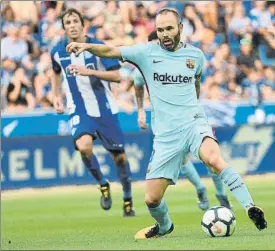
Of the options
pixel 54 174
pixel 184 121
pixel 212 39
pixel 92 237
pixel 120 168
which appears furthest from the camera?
pixel 212 39

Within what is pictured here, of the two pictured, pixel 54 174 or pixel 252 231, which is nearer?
pixel 252 231

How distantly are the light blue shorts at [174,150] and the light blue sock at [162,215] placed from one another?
0.25 metres

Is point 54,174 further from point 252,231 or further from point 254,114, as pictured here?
point 252,231

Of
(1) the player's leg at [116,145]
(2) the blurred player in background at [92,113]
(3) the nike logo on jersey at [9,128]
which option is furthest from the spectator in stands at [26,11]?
(1) the player's leg at [116,145]

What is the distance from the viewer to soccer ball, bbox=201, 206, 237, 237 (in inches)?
352

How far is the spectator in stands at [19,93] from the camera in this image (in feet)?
66.0

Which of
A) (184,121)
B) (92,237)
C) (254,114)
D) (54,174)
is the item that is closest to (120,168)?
(92,237)

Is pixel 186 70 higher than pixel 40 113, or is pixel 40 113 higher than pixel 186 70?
pixel 186 70

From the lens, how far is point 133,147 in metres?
19.9

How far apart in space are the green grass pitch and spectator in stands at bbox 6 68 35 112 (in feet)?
6.41

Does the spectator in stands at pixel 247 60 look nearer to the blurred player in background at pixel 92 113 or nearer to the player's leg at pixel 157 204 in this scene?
the blurred player in background at pixel 92 113

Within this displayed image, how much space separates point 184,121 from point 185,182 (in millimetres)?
10937

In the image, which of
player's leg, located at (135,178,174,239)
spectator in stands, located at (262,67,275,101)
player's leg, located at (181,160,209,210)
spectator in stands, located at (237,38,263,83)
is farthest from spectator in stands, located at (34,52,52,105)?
player's leg, located at (135,178,174,239)

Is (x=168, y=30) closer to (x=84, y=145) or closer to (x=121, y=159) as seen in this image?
(x=84, y=145)
